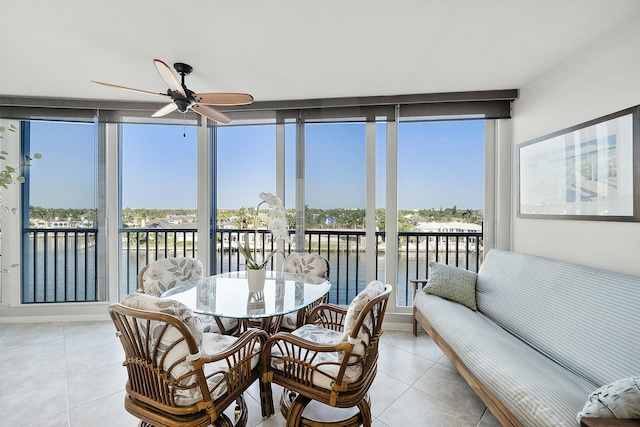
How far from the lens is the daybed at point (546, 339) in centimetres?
126

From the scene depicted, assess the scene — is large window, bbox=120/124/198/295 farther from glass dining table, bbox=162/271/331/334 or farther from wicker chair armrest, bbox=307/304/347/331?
wicker chair armrest, bbox=307/304/347/331

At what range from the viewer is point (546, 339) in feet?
5.98

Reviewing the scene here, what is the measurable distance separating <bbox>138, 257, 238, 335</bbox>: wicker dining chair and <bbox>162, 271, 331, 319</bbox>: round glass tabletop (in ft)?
0.56

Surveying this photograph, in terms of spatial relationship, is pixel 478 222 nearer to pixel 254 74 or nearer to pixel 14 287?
pixel 254 74

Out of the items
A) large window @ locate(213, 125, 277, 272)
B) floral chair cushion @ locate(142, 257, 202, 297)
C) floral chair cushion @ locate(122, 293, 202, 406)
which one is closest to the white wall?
floral chair cushion @ locate(122, 293, 202, 406)

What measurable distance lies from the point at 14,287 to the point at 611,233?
18.6 ft

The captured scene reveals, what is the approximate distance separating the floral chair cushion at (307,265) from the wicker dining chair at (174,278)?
72 cm

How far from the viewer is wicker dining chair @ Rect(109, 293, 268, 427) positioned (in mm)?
1175

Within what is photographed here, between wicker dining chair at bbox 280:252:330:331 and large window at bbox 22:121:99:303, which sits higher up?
large window at bbox 22:121:99:303

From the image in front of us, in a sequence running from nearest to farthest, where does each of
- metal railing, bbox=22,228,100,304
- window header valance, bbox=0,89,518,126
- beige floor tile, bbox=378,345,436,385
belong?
beige floor tile, bbox=378,345,436,385, window header valance, bbox=0,89,518,126, metal railing, bbox=22,228,100,304

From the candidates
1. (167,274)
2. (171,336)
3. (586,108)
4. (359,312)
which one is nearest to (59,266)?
(167,274)

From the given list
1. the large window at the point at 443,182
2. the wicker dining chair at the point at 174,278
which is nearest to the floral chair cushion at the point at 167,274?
the wicker dining chair at the point at 174,278

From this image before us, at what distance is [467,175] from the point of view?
3139 millimetres

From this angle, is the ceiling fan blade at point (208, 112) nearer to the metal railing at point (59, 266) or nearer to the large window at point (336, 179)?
the large window at point (336, 179)
